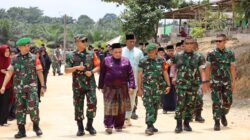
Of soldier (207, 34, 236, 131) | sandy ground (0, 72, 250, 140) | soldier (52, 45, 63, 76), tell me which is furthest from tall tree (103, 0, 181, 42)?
soldier (207, 34, 236, 131)

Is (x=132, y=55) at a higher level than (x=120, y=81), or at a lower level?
higher

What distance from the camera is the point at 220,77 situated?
30.4 ft

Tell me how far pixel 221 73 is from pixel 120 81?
76.6 inches

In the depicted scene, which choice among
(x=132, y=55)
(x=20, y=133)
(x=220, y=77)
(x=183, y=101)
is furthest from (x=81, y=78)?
(x=220, y=77)

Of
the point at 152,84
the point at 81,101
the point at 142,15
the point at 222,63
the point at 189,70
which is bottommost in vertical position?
the point at 81,101

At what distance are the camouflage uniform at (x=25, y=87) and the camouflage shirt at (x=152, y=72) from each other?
197 centimetres

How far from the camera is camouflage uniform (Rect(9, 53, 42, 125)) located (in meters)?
8.65

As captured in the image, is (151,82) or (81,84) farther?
(151,82)

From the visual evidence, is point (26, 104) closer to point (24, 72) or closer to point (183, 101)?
point (24, 72)

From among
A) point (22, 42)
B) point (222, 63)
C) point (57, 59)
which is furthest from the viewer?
point (57, 59)

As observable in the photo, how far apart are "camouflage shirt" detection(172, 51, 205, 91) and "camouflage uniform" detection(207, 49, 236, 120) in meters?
0.39

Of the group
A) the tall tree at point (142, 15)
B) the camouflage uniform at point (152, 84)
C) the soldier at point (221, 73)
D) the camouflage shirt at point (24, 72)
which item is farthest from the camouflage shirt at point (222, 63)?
the tall tree at point (142, 15)

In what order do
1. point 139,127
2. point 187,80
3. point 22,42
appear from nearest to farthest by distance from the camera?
point 22,42, point 187,80, point 139,127

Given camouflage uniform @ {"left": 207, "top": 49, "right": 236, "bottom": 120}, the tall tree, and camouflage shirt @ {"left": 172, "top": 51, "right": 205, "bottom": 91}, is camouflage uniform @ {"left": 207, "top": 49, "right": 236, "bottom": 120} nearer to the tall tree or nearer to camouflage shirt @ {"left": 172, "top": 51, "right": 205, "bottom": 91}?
camouflage shirt @ {"left": 172, "top": 51, "right": 205, "bottom": 91}
